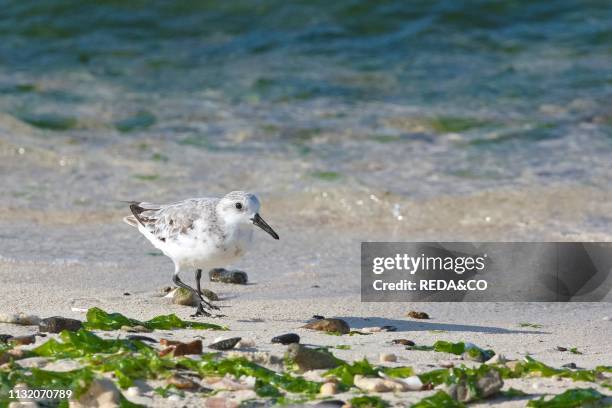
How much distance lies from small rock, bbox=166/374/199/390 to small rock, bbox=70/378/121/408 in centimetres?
27

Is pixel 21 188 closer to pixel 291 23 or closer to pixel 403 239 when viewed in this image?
pixel 403 239

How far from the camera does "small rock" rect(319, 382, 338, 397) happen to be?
4180mm

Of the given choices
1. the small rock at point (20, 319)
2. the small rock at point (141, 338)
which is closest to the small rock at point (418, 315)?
the small rock at point (141, 338)

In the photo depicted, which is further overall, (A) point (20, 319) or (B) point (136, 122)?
(B) point (136, 122)

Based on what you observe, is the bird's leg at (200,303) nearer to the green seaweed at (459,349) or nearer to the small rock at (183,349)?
the small rock at (183,349)

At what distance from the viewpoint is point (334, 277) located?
7.23 m

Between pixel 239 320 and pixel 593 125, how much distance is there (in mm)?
6882

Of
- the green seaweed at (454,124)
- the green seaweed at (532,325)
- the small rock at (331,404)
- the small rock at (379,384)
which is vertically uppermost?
the green seaweed at (454,124)

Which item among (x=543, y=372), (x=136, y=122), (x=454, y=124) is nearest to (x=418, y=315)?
(x=543, y=372)

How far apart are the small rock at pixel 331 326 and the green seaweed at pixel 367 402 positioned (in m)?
1.39

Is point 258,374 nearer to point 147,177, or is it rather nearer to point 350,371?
point 350,371

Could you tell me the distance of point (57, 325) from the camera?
500 cm

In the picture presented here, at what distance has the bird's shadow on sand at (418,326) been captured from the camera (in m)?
5.80

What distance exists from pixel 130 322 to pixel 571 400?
2.34m
